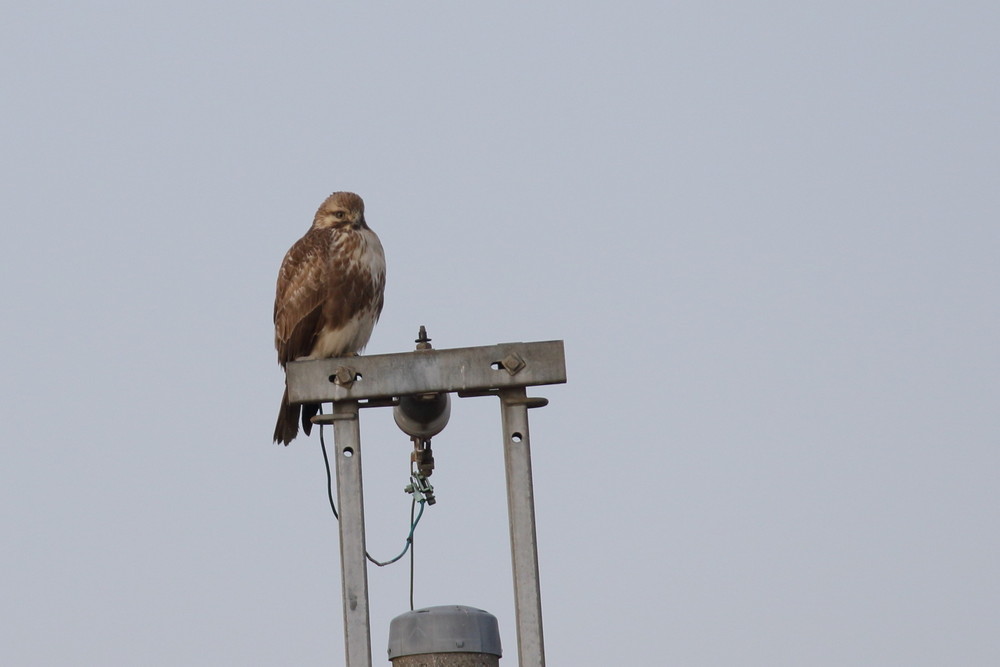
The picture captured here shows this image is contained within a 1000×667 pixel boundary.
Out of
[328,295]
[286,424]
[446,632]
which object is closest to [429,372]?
[446,632]

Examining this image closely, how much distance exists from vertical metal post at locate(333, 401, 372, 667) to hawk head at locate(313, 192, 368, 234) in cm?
303

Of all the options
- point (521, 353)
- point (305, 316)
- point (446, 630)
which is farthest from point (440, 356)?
point (305, 316)

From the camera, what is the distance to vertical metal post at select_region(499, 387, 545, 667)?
4250 mm

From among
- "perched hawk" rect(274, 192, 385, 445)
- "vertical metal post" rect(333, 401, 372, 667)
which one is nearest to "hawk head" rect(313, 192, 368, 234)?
"perched hawk" rect(274, 192, 385, 445)

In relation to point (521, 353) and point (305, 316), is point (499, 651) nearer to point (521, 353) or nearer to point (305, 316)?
point (521, 353)

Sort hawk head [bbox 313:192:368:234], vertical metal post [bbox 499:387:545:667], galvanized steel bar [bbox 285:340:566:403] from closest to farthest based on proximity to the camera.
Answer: vertical metal post [bbox 499:387:545:667] → galvanized steel bar [bbox 285:340:566:403] → hawk head [bbox 313:192:368:234]

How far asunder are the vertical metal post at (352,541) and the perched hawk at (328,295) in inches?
105

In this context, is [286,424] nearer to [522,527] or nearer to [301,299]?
[301,299]

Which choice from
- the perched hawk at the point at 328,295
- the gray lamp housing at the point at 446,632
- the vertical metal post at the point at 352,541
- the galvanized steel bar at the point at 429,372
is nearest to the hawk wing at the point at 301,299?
the perched hawk at the point at 328,295

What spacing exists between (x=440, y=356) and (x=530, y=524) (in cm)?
61

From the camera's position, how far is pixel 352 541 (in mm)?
4383

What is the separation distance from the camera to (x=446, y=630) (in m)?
4.36

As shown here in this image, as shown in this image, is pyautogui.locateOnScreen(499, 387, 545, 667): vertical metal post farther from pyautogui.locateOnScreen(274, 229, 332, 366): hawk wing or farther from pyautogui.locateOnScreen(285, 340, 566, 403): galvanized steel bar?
pyautogui.locateOnScreen(274, 229, 332, 366): hawk wing

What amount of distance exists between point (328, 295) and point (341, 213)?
1.73ft
